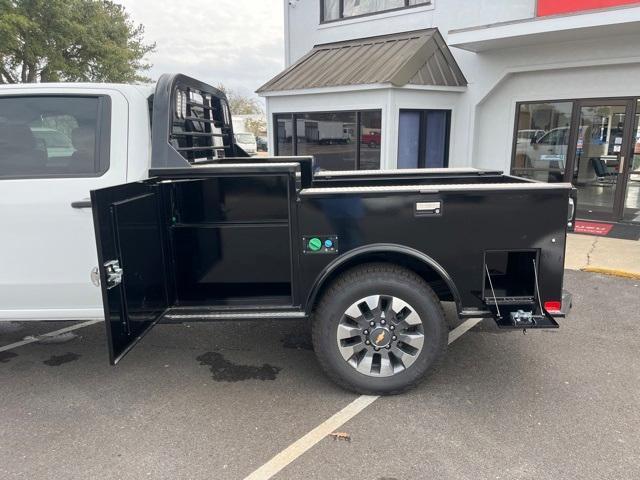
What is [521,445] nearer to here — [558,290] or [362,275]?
[558,290]

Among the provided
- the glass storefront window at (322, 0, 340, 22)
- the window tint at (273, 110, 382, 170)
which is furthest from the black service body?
the glass storefront window at (322, 0, 340, 22)

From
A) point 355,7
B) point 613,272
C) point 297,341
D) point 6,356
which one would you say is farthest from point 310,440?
point 355,7

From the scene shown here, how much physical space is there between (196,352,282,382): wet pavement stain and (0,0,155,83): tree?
718 inches

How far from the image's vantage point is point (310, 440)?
2.99 meters

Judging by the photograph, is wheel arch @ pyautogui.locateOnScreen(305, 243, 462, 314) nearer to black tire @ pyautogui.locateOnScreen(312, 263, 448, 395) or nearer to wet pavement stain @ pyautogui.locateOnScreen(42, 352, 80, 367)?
black tire @ pyautogui.locateOnScreen(312, 263, 448, 395)

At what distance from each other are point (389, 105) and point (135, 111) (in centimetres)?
670

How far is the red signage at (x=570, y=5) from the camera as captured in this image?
7444 mm

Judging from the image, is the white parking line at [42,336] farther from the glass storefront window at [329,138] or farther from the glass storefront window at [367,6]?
the glass storefront window at [367,6]

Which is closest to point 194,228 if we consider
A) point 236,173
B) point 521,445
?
point 236,173

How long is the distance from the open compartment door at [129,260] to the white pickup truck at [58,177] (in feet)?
1.50

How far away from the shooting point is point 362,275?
332 centimetres

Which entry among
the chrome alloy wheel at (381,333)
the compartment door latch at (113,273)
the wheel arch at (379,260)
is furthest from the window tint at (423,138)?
the compartment door latch at (113,273)

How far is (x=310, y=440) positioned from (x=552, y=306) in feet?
6.02

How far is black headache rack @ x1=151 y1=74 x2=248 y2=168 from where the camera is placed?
344 cm
